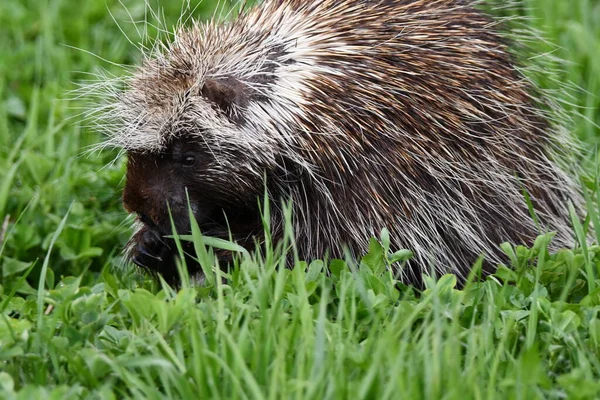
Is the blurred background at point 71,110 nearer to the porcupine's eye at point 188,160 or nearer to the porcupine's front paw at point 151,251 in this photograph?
the porcupine's front paw at point 151,251

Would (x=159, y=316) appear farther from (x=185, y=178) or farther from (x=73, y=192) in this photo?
(x=73, y=192)

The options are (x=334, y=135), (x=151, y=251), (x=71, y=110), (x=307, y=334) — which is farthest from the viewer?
(x=71, y=110)

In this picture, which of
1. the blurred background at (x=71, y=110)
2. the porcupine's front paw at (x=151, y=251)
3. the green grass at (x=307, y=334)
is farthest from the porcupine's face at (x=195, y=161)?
the blurred background at (x=71, y=110)

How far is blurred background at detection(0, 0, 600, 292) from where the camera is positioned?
4.81 m

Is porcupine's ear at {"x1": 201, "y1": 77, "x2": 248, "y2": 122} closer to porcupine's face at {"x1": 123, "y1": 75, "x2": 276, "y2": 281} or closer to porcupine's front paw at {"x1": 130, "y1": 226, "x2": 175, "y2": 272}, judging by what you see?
porcupine's face at {"x1": 123, "y1": 75, "x2": 276, "y2": 281}

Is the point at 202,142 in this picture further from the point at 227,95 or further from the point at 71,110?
the point at 71,110

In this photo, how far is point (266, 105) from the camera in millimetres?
3992

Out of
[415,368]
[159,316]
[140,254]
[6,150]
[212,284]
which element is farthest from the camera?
[6,150]

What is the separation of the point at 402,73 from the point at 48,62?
126 inches

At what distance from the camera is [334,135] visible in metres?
3.96

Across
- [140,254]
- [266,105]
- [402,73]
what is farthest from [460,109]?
[140,254]

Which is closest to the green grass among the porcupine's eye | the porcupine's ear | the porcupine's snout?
the porcupine's snout

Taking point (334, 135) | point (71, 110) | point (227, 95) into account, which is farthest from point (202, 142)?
point (71, 110)

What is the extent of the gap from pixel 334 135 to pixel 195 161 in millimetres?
560
